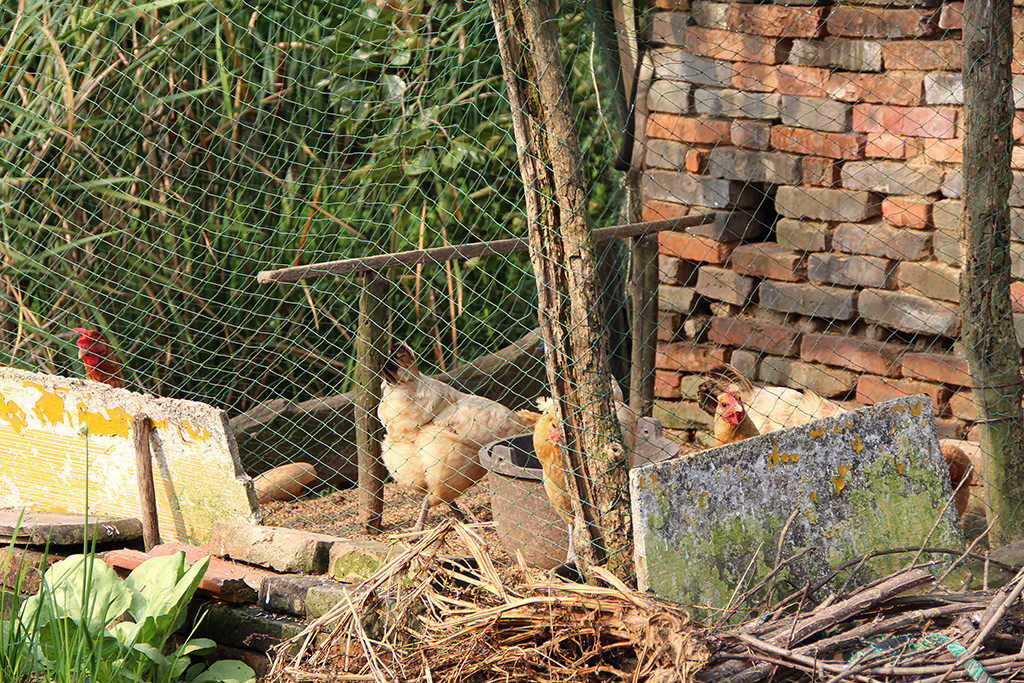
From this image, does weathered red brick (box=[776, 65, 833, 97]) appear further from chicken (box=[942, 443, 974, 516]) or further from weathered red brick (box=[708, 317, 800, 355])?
chicken (box=[942, 443, 974, 516])

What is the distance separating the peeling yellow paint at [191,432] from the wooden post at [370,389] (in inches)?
25.6

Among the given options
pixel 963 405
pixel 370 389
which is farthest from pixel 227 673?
pixel 963 405

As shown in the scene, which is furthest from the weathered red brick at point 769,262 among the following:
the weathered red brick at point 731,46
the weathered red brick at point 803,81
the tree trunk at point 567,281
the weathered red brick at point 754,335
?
the tree trunk at point 567,281

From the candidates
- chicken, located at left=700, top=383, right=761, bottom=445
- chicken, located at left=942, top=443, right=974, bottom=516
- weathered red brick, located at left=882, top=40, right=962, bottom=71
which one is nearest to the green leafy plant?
chicken, located at left=700, top=383, right=761, bottom=445

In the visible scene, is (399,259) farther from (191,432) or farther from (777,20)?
(777,20)

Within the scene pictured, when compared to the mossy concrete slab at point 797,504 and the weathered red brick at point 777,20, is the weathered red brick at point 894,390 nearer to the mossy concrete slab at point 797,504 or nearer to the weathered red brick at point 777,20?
the mossy concrete slab at point 797,504

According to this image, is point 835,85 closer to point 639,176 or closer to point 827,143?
point 827,143

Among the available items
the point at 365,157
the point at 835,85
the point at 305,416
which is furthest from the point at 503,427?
the point at 365,157

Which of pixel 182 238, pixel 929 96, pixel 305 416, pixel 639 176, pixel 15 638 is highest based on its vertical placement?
pixel 929 96

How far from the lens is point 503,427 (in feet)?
12.1

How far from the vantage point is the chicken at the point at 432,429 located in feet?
11.6

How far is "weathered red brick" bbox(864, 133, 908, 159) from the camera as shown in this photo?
360 cm

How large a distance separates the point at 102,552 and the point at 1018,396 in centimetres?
271

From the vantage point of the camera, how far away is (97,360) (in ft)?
13.2
